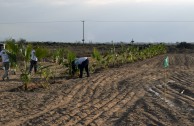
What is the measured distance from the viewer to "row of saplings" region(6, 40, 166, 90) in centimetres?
1450

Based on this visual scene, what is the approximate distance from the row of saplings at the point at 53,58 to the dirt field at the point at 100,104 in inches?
28.3

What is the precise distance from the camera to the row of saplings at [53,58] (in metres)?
14.5

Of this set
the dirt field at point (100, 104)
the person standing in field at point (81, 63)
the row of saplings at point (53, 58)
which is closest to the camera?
the dirt field at point (100, 104)

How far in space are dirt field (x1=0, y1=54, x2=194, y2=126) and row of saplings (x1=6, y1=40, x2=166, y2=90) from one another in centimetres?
72

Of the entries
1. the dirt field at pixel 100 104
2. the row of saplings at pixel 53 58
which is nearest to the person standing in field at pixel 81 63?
the row of saplings at pixel 53 58

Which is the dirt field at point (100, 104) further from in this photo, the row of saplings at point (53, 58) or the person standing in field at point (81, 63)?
the person standing in field at point (81, 63)

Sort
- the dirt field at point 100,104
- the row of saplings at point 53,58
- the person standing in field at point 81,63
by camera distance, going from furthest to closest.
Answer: the person standing in field at point 81,63, the row of saplings at point 53,58, the dirt field at point 100,104

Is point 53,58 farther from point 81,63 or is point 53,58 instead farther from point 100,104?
point 100,104

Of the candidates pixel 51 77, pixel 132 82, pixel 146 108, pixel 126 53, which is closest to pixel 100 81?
pixel 132 82

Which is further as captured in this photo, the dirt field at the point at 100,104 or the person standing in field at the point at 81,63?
the person standing in field at the point at 81,63

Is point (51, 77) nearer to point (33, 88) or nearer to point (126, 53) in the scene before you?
point (33, 88)

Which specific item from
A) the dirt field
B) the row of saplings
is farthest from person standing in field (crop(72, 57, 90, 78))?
the dirt field

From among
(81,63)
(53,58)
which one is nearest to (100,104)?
(81,63)

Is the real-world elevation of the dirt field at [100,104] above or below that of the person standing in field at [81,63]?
below
